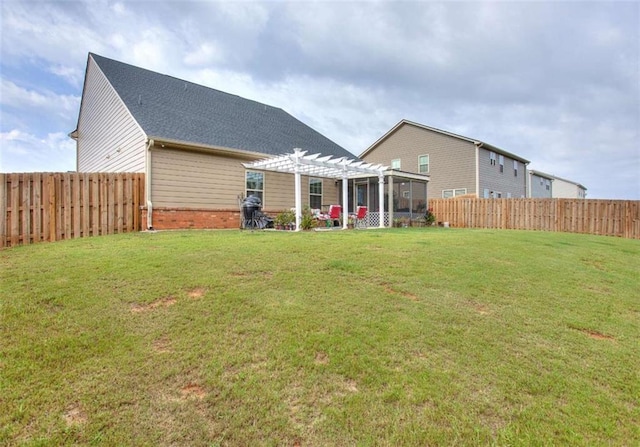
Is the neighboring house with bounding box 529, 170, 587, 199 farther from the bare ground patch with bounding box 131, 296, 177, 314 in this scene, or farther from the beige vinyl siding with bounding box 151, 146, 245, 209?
the bare ground patch with bounding box 131, 296, 177, 314

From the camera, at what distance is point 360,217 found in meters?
13.8

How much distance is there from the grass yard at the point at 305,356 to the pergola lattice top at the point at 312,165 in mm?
6586

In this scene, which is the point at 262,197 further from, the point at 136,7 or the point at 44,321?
the point at 44,321

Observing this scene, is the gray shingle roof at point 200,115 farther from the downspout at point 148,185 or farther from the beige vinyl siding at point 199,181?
the beige vinyl siding at point 199,181

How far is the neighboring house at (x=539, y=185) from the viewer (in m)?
29.5

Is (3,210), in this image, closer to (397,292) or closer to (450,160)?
(397,292)

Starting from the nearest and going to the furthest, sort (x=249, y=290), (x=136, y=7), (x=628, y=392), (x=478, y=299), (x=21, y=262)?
1. (x=628, y=392)
2. (x=249, y=290)
3. (x=478, y=299)
4. (x=21, y=262)
5. (x=136, y=7)

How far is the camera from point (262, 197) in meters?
13.6

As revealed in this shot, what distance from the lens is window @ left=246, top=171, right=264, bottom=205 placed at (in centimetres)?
1316

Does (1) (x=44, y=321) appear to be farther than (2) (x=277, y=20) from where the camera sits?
No

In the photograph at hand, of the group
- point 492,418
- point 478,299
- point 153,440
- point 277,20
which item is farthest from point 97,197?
point 492,418

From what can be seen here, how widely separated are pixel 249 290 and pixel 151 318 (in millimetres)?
1143

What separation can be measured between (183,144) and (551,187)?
37.0 meters

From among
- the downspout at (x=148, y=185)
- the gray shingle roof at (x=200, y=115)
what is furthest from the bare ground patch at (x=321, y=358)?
the gray shingle roof at (x=200, y=115)
